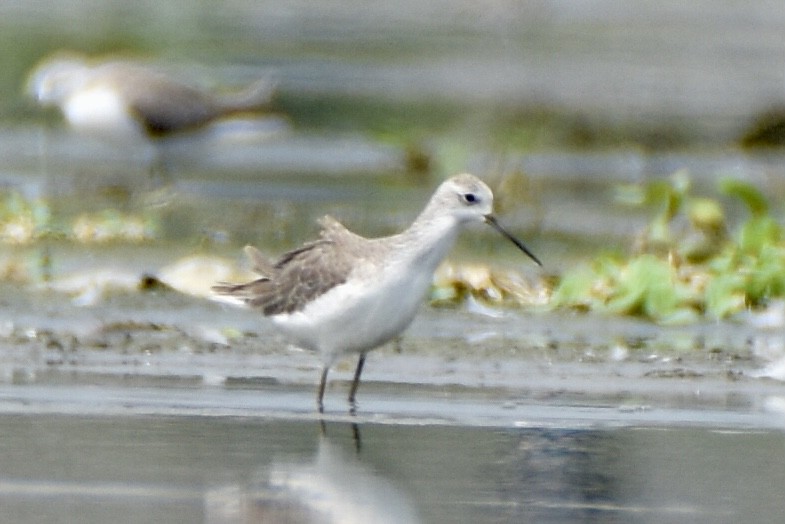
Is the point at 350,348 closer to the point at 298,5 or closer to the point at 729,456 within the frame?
the point at 729,456

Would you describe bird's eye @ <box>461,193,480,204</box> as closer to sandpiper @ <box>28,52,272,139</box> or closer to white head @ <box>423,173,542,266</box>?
white head @ <box>423,173,542,266</box>

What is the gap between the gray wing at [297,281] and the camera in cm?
887

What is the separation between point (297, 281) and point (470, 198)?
938mm

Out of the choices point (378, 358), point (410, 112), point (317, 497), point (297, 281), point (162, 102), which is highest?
point (297, 281)

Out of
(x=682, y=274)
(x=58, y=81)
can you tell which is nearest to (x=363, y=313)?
(x=682, y=274)

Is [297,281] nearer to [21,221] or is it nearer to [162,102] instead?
[21,221]

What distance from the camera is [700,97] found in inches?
942

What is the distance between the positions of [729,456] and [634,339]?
9.18 ft

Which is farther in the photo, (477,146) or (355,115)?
(355,115)

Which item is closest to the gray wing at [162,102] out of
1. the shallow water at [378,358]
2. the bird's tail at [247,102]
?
the shallow water at [378,358]

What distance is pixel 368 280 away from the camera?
28.3 ft

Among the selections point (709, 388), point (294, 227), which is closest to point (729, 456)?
point (709, 388)

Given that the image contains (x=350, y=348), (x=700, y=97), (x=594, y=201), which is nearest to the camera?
(x=350, y=348)

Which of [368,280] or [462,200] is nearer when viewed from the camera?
[368,280]
